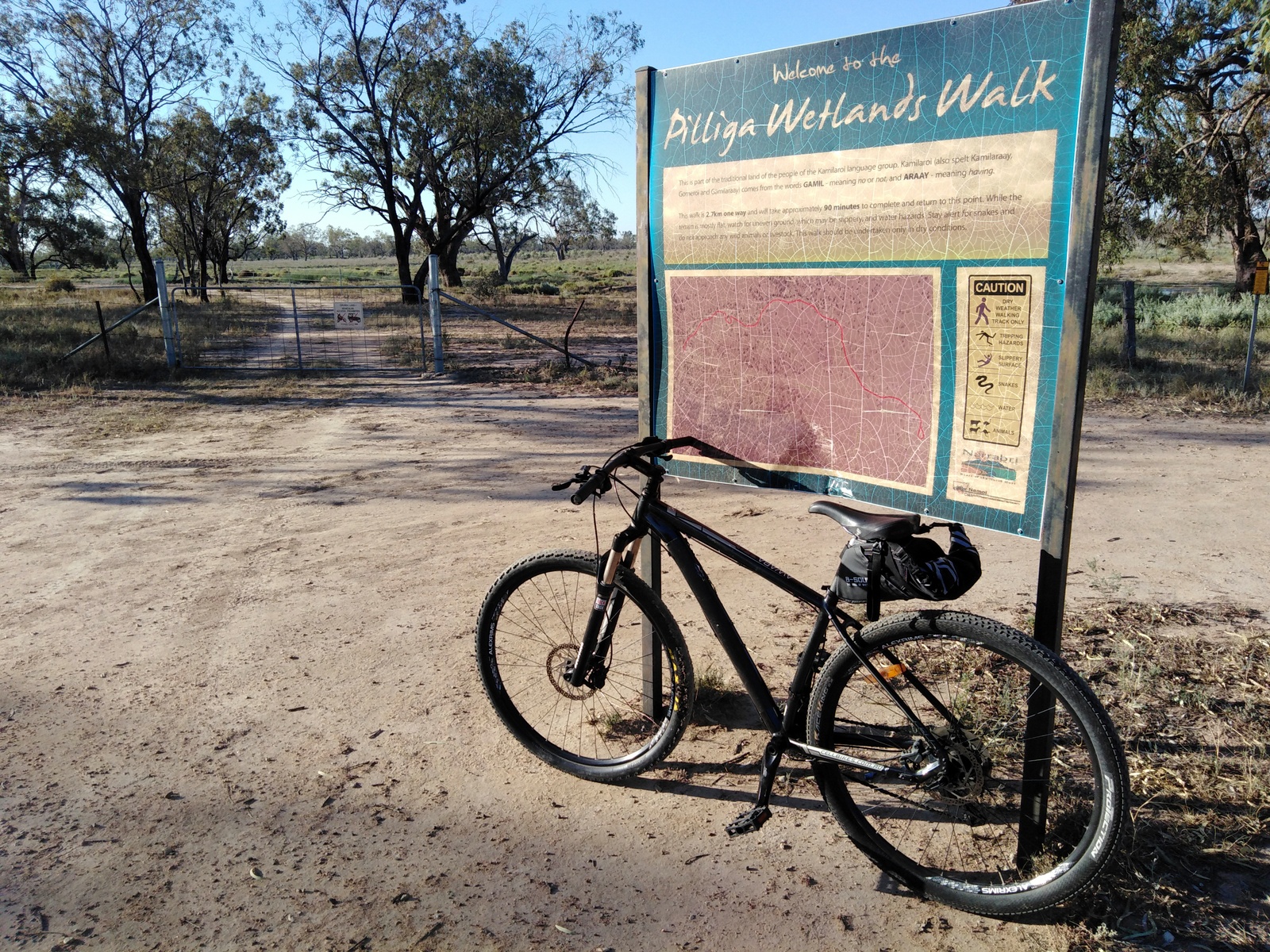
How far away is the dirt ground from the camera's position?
2.70 meters

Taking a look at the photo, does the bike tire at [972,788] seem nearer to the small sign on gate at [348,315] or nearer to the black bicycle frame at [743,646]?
the black bicycle frame at [743,646]

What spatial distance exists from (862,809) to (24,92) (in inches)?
1282

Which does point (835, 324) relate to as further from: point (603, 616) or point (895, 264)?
point (603, 616)

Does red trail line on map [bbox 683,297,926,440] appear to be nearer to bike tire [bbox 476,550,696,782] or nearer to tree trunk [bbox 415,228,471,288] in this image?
bike tire [bbox 476,550,696,782]

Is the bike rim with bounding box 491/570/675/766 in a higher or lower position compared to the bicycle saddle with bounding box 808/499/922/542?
lower

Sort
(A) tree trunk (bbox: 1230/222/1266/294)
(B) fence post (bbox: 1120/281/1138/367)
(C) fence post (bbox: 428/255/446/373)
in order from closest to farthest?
(B) fence post (bbox: 1120/281/1138/367) < (C) fence post (bbox: 428/255/446/373) < (A) tree trunk (bbox: 1230/222/1266/294)

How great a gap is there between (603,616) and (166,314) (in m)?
14.0

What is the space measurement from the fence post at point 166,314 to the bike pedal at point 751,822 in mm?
14126

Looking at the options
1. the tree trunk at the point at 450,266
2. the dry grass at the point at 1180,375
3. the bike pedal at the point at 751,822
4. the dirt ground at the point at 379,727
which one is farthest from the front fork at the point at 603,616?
the tree trunk at the point at 450,266

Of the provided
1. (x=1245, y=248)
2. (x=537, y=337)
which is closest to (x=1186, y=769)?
(x=537, y=337)

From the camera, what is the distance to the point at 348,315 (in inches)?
596

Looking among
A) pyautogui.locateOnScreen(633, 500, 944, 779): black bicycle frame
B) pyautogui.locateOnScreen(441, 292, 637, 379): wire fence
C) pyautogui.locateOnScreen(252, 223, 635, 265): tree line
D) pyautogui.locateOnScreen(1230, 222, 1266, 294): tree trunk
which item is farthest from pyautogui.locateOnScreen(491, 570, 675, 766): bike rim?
pyautogui.locateOnScreen(252, 223, 635, 265): tree line

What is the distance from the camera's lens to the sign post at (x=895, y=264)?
2451mm

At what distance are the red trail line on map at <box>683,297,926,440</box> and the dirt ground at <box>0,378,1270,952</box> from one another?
54.8 inches
